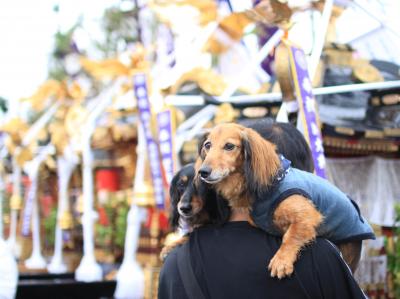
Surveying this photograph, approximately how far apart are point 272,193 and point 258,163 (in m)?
0.11

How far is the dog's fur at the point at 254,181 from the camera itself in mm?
1548

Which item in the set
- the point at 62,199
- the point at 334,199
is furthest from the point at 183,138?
the point at 334,199

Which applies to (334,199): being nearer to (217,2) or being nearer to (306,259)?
(306,259)

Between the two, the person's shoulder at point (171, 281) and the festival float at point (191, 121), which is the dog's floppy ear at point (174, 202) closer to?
the person's shoulder at point (171, 281)

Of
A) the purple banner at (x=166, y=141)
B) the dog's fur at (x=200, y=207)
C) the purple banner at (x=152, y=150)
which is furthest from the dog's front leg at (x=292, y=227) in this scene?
the purple banner at (x=152, y=150)

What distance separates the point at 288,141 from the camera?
1.97 meters

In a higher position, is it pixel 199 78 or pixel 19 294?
pixel 199 78

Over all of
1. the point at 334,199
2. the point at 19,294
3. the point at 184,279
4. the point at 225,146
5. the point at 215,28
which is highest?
the point at 215,28

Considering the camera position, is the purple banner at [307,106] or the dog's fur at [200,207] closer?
the dog's fur at [200,207]

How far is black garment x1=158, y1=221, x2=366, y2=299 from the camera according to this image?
1.55m

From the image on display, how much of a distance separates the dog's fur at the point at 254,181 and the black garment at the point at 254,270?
6 cm

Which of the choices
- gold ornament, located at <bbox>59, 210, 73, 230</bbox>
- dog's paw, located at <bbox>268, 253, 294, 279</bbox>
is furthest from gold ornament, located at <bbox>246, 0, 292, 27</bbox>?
gold ornament, located at <bbox>59, 210, 73, 230</bbox>

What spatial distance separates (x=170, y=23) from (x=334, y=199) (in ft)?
20.6

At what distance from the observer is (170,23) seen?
7.62m
